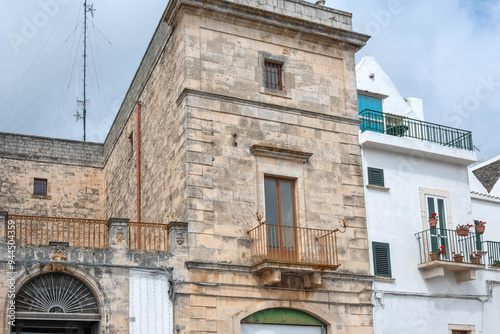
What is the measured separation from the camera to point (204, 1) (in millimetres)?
17609

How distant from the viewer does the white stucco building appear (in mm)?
18172

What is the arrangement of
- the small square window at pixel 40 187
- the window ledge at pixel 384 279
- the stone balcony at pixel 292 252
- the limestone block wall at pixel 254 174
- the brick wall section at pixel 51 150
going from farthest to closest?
the brick wall section at pixel 51 150
the small square window at pixel 40 187
the window ledge at pixel 384 279
the limestone block wall at pixel 254 174
the stone balcony at pixel 292 252

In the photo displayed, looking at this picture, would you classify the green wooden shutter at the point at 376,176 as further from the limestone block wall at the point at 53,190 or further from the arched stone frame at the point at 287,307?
the limestone block wall at the point at 53,190

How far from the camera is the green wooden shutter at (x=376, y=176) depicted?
1889 centimetres

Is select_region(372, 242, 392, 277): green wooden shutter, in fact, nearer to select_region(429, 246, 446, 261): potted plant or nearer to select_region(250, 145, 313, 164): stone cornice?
select_region(429, 246, 446, 261): potted plant

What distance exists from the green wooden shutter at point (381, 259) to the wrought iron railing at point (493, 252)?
11.9 feet

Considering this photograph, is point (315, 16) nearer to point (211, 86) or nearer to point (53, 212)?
point (211, 86)

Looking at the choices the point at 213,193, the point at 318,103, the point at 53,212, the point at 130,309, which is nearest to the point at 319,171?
the point at 318,103

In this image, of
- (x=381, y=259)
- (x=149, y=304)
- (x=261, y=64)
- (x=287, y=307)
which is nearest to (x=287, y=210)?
(x=287, y=307)

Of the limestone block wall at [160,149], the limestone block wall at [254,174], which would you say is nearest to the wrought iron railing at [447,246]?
the limestone block wall at [254,174]

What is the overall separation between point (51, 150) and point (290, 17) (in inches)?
455

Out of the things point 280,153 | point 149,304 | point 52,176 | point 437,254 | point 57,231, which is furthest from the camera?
point 52,176

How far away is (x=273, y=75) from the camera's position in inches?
731

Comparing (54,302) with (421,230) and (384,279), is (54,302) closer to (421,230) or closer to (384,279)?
(384,279)
